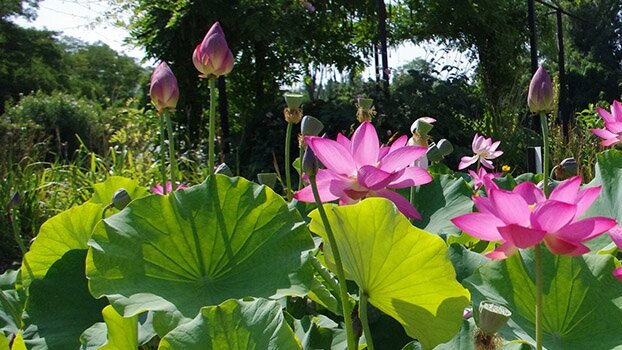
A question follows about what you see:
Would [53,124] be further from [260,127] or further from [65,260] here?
[65,260]

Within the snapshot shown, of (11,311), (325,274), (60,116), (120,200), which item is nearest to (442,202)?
(325,274)

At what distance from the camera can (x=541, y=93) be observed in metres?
0.71

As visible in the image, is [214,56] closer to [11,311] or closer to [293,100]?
[293,100]

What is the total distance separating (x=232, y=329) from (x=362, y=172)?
17cm

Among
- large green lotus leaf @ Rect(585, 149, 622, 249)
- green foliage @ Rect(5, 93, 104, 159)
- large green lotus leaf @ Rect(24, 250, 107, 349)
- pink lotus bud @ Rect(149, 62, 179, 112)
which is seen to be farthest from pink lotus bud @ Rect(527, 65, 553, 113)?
green foliage @ Rect(5, 93, 104, 159)

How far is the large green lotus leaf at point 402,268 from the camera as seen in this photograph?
1.58 feet

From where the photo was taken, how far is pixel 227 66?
74 cm

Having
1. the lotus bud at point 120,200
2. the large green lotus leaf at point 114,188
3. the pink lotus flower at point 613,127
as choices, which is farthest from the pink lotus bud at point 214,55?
the pink lotus flower at point 613,127

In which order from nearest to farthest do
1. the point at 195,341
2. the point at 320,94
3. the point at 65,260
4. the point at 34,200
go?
the point at 195,341 → the point at 65,260 → the point at 34,200 → the point at 320,94

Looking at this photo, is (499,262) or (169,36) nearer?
(499,262)

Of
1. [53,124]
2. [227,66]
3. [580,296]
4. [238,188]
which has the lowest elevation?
[53,124]

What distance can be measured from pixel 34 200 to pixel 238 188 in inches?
112

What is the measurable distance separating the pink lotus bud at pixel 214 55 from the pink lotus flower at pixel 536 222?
391 millimetres

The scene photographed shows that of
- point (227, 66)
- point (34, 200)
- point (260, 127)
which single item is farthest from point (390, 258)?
point (260, 127)
